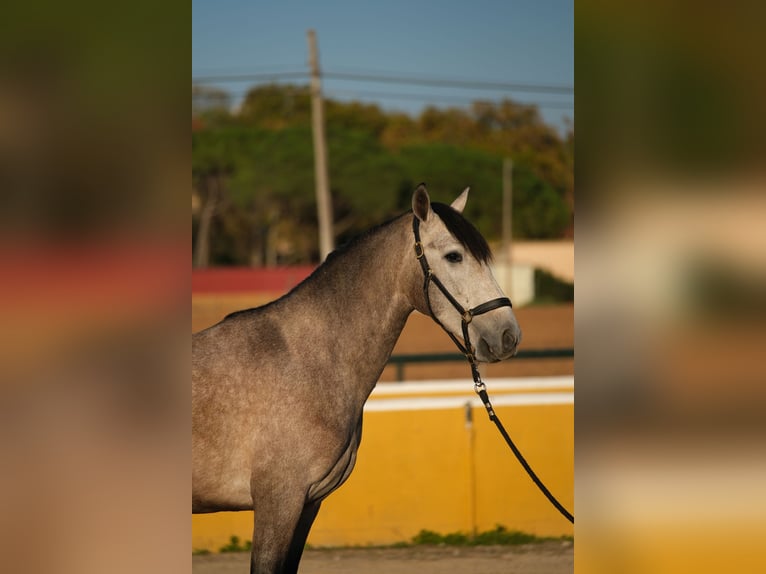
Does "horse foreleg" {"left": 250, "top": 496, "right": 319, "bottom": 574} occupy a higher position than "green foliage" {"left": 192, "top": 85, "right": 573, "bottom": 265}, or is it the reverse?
"green foliage" {"left": 192, "top": 85, "right": 573, "bottom": 265}

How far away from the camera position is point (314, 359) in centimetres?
317

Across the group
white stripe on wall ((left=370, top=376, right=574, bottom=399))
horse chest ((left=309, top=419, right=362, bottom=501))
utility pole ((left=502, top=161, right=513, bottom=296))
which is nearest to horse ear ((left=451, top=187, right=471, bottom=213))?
horse chest ((left=309, top=419, right=362, bottom=501))

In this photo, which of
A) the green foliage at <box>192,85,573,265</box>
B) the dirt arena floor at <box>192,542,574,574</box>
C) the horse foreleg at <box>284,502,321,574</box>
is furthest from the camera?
the green foliage at <box>192,85,573,265</box>

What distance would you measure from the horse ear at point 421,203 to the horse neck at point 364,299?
0.13 metres

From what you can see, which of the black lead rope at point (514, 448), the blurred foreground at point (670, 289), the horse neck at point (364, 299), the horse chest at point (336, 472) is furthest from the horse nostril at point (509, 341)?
the blurred foreground at point (670, 289)

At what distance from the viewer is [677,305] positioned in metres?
1.18

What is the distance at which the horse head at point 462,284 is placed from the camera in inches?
123

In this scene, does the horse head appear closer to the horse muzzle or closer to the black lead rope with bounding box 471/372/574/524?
the horse muzzle

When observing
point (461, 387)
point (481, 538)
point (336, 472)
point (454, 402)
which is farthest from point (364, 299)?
point (461, 387)

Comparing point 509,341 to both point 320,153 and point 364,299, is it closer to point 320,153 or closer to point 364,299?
point 364,299

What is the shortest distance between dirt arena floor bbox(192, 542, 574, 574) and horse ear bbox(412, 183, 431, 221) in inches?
115

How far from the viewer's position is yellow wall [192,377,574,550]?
19.0 feet

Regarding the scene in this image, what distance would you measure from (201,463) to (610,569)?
6.46 feet

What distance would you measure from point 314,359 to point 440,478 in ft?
9.53
